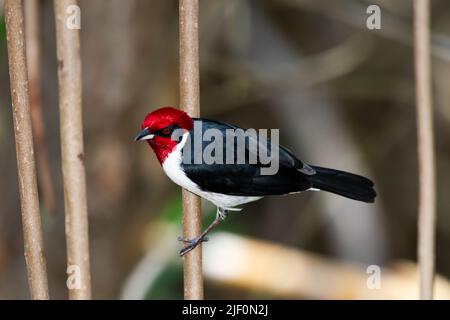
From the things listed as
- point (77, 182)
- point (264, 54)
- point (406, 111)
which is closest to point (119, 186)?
point (264, 54)

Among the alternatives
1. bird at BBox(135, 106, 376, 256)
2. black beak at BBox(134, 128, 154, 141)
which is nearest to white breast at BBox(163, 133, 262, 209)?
bird at BBox(135, 106, 376, 256)

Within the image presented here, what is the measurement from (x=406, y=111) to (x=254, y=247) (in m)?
1.73

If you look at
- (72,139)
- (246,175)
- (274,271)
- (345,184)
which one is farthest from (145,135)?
(274,271)

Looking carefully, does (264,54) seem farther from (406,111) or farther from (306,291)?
(306,291)

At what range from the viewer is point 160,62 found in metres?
3.68

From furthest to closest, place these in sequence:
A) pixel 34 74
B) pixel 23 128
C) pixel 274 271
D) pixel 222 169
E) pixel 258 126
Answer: pixel 258 126 < pixel 274 271 < pixel 34 74 < pixel 222 169 < pixel 23 128

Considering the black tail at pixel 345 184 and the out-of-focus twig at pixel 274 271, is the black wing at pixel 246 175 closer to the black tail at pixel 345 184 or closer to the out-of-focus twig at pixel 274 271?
the black tail at pixel 345 184

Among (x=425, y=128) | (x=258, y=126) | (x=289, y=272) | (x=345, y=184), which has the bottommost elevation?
(x=289, y=272)

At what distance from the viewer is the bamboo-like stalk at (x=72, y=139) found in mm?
1729

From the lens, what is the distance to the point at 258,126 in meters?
4.93

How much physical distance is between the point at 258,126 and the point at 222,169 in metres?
2.88

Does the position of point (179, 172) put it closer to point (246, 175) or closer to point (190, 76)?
point (246, 175)

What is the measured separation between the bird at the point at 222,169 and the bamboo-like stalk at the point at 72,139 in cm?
16

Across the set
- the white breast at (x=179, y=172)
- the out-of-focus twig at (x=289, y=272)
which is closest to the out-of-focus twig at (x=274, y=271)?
the out-of-focus twig at (x=289, y=272)
